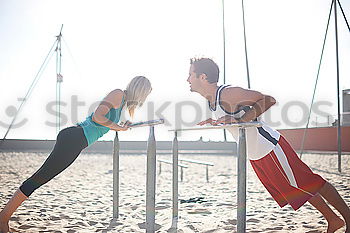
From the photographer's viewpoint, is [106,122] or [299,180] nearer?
[299,180]

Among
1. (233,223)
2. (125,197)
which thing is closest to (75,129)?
(233,223)

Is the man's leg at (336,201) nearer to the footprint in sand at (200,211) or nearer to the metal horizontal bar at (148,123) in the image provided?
the metal horizontal bar at (148,123)

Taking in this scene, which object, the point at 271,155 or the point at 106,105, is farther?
the point at 106,105

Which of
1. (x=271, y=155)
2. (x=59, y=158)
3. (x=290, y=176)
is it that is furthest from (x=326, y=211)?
(x=59, y=158)

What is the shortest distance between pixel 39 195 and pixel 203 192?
6.69 ft

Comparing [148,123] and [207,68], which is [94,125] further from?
[207,68]

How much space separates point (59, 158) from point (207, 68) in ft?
3.78

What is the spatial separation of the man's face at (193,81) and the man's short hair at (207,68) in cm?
2

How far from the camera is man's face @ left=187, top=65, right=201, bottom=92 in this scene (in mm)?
2381

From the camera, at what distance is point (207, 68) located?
2.37m

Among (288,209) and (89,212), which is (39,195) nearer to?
(89,212)

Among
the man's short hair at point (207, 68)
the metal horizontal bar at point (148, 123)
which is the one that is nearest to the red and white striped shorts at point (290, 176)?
the man's short hair at point (207, 68)

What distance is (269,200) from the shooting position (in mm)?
4234

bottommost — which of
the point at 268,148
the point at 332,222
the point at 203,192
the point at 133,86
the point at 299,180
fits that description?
the point at 203,192
